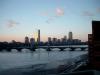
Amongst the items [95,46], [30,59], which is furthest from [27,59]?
[95,46]

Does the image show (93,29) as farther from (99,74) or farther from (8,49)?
(8,49)

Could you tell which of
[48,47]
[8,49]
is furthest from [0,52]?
[48,47]

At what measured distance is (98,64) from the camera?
27.0 meters

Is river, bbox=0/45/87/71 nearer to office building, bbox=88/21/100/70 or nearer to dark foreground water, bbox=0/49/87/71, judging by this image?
dark foreground water, bbox=0/49/87/71

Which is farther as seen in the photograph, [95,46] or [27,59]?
[27,59]

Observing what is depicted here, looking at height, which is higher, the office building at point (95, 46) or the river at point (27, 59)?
the office building at point (95, 46)

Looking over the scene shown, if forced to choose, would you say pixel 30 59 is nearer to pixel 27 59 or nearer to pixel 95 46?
pixel 27 59

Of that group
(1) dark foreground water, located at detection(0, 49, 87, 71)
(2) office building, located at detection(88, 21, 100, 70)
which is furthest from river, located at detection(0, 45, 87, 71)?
(2) office building, located at detection(88, 21, 100, 70)

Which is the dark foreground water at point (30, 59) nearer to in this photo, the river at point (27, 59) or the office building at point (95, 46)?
the river at point (27, 59)

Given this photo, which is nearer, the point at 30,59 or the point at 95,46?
the point at 95,46

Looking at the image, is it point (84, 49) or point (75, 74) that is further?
point (84, 49)

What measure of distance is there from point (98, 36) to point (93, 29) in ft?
3.43

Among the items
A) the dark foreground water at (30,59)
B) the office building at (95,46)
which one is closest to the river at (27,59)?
the dark foreground water at (30,59)

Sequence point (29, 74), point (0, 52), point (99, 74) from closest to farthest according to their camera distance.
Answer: point (99, 74)
point (29, 74)
point (0, 52)
